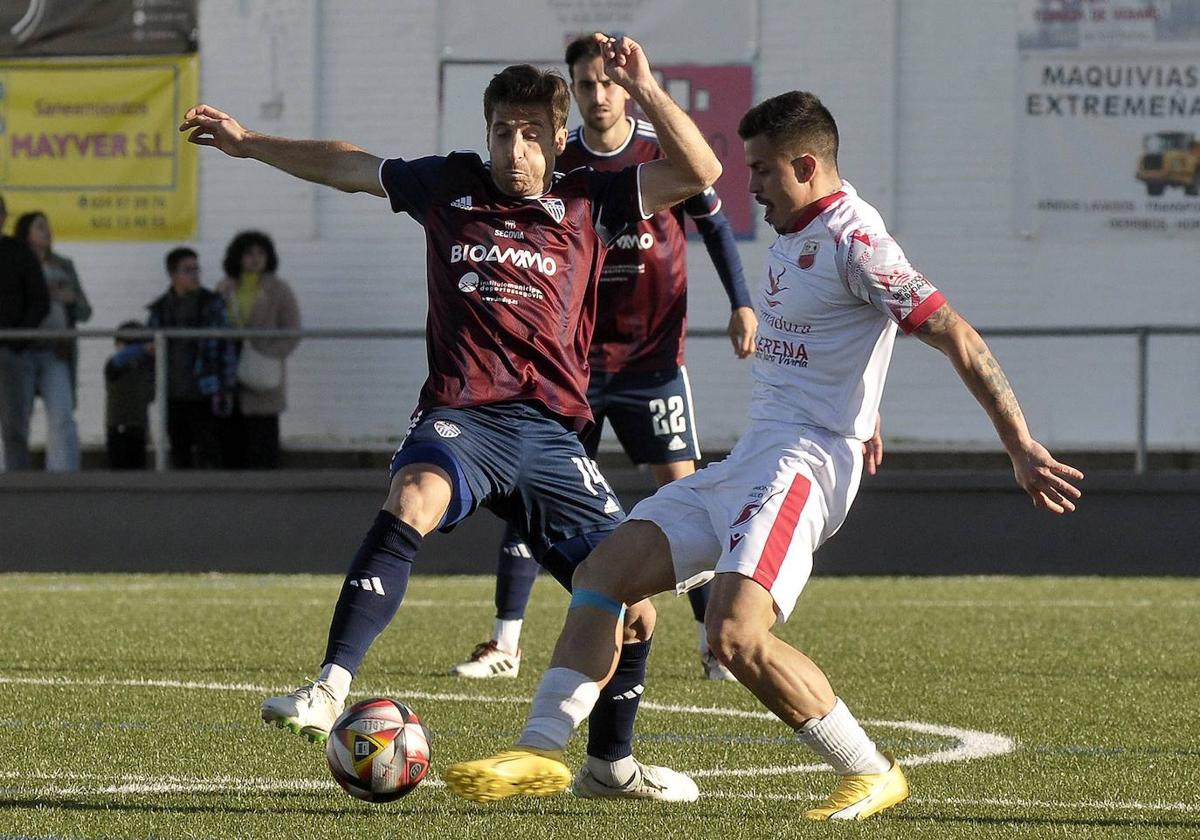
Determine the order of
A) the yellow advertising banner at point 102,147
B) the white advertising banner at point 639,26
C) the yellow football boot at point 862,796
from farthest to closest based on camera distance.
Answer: the yellow advertising banner at point 102,147 → the white advertising banner at point 639,26 → the yellow football boot at point 862,796

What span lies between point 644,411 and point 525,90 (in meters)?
2.49

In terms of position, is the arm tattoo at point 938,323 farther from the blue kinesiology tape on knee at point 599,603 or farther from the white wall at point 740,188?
the white wall at point 740,188

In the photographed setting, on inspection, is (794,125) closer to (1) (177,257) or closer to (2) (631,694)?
(2) (631,694)

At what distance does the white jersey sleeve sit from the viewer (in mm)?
4445

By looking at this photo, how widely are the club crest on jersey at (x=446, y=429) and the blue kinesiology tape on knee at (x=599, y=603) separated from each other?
58 centimetres

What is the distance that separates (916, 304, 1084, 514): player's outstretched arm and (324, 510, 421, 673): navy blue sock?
1370 mm

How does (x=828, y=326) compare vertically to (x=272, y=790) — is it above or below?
above

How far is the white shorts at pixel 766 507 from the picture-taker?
14.8 ft

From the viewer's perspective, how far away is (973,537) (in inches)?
481

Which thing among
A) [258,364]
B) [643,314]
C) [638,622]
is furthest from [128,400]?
[638,622]

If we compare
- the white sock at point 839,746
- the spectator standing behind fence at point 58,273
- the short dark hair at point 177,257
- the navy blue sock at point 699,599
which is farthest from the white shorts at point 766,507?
the short dark hair at point 177,257

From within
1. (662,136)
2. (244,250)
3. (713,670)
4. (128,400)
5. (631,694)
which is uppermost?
(662,136)

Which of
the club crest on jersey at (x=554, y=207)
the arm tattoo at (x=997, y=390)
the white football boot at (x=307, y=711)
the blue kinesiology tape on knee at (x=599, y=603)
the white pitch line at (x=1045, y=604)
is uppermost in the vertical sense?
the club crest on jersey at (x=554, y=207)

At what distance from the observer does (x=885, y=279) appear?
450cm
